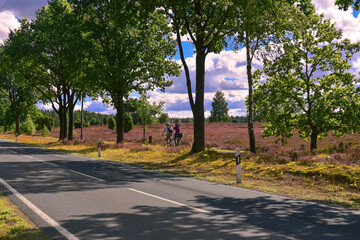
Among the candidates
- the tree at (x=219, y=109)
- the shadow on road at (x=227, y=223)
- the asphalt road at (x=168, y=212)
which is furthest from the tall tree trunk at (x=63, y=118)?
the tree at (x=219, y=109)

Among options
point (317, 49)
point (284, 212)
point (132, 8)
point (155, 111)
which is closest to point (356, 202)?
point (284, 212)

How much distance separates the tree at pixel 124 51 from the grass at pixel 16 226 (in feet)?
60.3

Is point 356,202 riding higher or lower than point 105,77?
lower

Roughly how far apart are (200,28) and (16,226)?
1498cm

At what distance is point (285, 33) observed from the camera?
16.9 meters

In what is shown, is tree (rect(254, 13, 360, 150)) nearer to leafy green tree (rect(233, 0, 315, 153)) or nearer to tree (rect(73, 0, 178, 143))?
leafy green tree (rect(233, 0, 315, 153))

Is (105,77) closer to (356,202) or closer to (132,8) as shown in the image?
(132,8)

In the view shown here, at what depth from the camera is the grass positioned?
488 centimetres

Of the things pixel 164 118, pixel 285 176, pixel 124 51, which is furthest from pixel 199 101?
pixel 164 118

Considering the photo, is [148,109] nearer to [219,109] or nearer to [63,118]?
[63,118]

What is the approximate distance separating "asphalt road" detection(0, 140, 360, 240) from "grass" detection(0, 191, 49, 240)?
181mm

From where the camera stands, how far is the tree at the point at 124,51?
80.4ft

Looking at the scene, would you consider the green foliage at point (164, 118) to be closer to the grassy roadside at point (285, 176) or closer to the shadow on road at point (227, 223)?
the grassy roadside at point (285, 176)

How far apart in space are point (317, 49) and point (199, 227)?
16.6 metres
